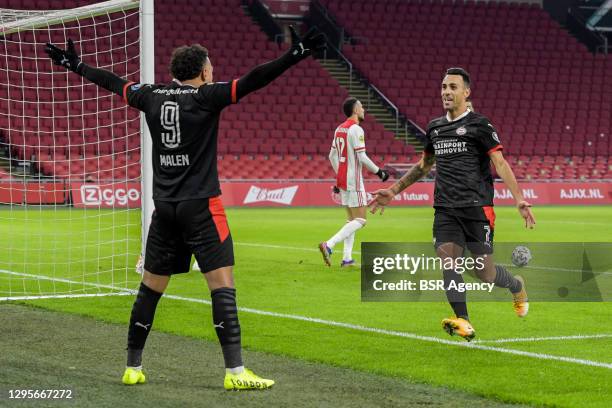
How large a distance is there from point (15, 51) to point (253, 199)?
786cm

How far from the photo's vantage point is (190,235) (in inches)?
243

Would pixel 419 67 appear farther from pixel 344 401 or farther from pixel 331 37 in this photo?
pixel 344 401

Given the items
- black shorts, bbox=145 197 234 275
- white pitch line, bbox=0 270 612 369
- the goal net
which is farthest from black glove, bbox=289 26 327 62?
the goal net

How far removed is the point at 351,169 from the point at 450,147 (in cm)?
616

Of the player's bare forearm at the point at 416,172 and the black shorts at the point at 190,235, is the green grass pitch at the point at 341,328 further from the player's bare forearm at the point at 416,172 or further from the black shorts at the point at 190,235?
the player's bare forearm at the point at 416,172

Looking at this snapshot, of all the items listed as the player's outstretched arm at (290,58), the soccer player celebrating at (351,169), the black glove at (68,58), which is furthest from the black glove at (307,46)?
the soccer player celebrating at (351,169)

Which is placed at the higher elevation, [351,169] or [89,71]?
[89,71]

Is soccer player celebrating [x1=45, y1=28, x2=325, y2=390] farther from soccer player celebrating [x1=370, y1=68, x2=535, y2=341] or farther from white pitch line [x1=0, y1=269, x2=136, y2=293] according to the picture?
white pitch line [x1=0, y1=269, x2=136, y2=293]

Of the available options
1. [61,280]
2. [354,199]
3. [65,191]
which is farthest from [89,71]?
[65,191]

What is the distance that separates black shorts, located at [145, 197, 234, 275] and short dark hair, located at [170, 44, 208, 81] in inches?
28.9

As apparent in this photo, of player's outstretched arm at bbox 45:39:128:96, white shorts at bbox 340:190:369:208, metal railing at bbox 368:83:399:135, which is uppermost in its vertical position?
metal railing at bbox 368:83:399:135

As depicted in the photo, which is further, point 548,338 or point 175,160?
point 548,338

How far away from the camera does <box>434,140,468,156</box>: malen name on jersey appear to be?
26.0ft

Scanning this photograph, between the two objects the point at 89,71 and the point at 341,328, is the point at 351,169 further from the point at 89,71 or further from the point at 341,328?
Answer: the point at 89,71
